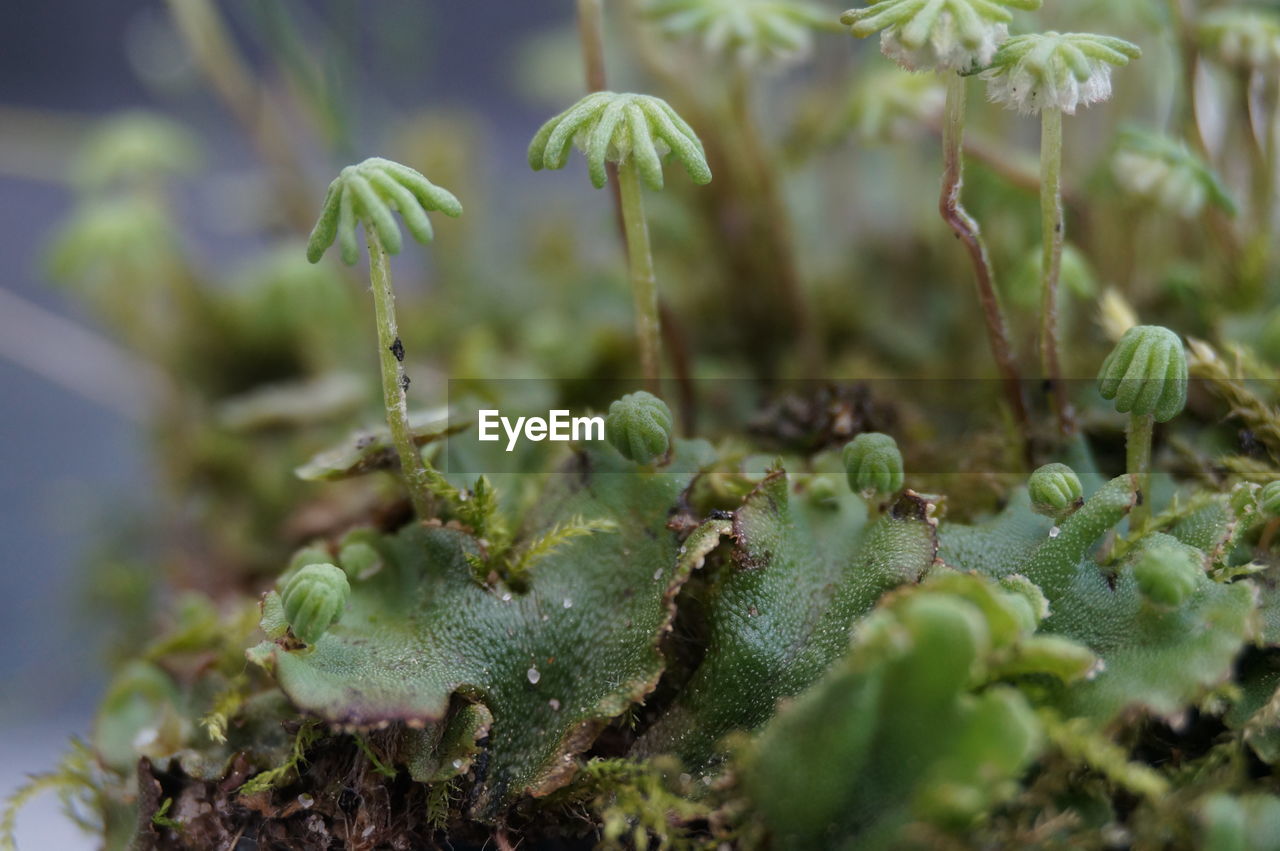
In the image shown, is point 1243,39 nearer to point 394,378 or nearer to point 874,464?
point 874,464

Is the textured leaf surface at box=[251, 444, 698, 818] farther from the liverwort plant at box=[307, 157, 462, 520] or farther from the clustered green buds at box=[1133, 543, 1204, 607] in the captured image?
the clustered green buds at box=[1133, 543, 1204, 607]

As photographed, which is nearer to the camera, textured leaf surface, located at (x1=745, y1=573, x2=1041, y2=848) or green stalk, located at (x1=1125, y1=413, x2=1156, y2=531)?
textured leaf surface, located at (x1=745, y1=573, x2=1041, y2=848)

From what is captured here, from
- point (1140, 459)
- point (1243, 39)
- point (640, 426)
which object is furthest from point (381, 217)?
point (1243, 39)

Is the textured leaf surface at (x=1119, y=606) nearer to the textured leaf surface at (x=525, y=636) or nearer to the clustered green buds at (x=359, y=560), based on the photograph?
the textured leaf surface at (x=525, y=636)

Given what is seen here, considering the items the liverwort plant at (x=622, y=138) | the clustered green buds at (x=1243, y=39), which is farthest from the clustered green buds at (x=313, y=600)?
the clustered green buds at (x=1243, y=39)

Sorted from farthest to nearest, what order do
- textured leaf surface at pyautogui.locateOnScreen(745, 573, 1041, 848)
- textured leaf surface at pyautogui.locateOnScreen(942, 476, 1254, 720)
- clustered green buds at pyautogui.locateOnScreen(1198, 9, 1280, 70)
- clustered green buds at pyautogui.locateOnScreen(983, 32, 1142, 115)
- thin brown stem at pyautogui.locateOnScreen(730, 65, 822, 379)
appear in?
thin brown stem at pyautogui.locateOnScreen(730, 65, 822, 379) → clustered green buds at pyautogui.locateOnScreen(1198, 9, 1280, 70) → clustered green buds at pyautogui.locateOnScreen(983, 32, 1142, 115) → textured leaf surface at pyautogui.locateOnScreen(942, 476, 1254, 720) → textured leaf surface at pyautogui.locateOnScreen(745, 573, 1041, 848)

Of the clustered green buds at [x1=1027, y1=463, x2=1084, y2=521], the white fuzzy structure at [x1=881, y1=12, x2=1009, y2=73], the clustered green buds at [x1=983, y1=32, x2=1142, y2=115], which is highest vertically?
the white fuzzy structure at [x1=881, y1=12, x2=1009, y2=73]

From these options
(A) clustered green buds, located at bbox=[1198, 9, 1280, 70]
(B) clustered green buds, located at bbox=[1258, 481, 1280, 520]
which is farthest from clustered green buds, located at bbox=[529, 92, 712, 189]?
(A) clustered green buds, located at bbox=[1198, 9, 1280, 70]

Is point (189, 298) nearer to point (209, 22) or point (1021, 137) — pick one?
point (209, 22)
